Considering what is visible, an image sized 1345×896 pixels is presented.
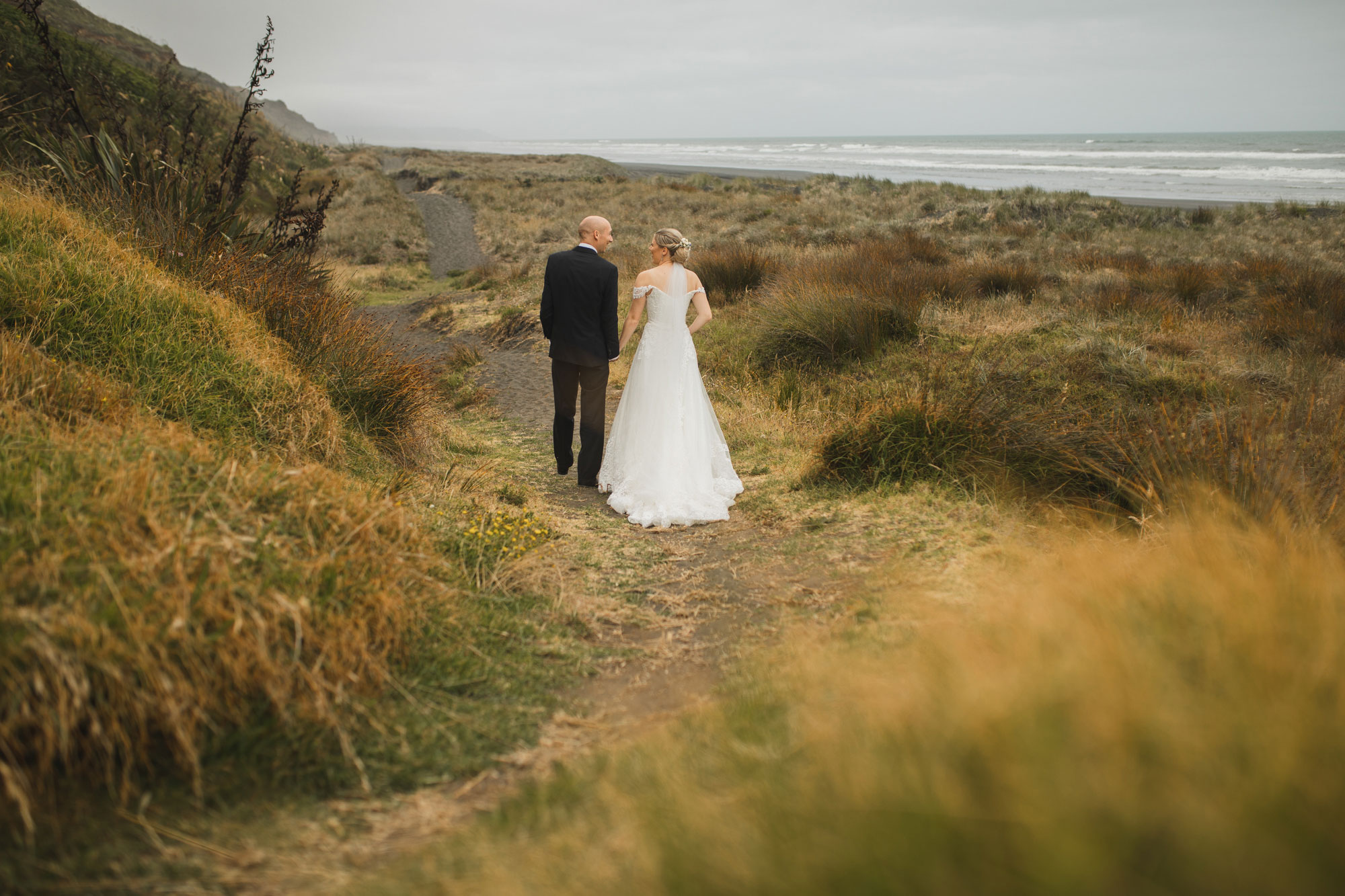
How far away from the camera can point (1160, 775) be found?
52.7 inches

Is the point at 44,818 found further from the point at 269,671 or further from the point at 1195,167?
the point at 1195,167

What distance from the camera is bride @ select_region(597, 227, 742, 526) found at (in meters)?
5.95

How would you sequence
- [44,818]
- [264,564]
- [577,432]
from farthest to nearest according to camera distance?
[577,432]
[264,564]
[44,818]

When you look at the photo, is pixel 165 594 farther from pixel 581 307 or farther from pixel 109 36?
pixel 109 36

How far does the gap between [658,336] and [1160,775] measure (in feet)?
17.2

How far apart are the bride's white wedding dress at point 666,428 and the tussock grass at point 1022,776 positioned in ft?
12.0

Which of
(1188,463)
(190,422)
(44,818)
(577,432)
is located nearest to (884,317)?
(577,432)

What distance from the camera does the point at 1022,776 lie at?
4.48 feet

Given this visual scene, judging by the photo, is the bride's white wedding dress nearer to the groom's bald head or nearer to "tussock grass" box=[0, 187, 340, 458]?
the groom's bald head

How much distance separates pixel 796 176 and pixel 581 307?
187 feet

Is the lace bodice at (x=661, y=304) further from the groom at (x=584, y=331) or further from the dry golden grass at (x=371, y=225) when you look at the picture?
the dry golden grass at (x=371, y=225)

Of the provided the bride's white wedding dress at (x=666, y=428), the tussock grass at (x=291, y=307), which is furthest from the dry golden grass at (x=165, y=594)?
the bride's white wedding dress at (x=666, y=428)

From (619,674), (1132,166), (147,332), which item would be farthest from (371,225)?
(1132,166)

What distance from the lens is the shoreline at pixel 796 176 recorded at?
31.8m
